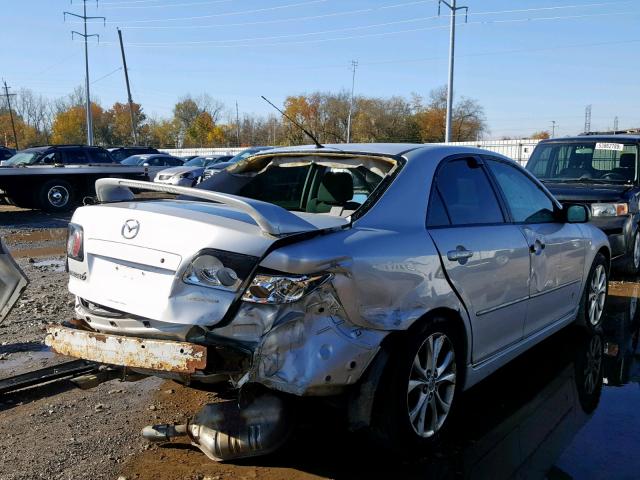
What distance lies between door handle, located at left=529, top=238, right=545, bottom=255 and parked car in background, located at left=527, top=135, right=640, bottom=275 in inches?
155

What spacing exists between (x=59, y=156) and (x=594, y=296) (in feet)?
54.3

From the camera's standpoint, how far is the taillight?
3473 millimetres

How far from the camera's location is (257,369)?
2834 mm

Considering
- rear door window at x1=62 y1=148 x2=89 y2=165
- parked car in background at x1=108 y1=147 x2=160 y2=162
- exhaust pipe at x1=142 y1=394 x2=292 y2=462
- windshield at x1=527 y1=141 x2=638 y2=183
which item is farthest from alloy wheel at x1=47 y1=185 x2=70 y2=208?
exhaust pipe at x1=142 y1=394 x2=292 y2=462

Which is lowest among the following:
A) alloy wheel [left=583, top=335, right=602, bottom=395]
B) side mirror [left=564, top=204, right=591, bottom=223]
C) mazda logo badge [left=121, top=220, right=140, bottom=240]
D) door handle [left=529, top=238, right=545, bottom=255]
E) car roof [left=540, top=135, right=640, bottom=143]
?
alloy wheel [left=583, top=335, right=602, bottom=395]

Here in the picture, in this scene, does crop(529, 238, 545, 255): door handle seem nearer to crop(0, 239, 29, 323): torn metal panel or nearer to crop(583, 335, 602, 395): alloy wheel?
crop(583, 335, 602, 395): alloy wheel

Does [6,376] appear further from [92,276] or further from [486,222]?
[486,222]

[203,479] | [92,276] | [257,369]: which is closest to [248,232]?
[257,369]

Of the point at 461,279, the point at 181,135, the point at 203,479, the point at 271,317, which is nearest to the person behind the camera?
the point at 271,317

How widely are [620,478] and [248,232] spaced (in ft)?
7.64

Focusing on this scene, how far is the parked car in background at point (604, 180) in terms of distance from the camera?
8.12 meters

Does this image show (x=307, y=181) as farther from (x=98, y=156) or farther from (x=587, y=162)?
(x=98, y=156)

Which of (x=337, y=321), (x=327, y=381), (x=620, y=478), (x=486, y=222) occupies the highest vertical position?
(x=486, y=222)

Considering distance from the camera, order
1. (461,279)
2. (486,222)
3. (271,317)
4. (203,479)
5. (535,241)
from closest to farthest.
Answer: (271,317) < (203,479) < (461,279) < (486,222) < (535,241)
